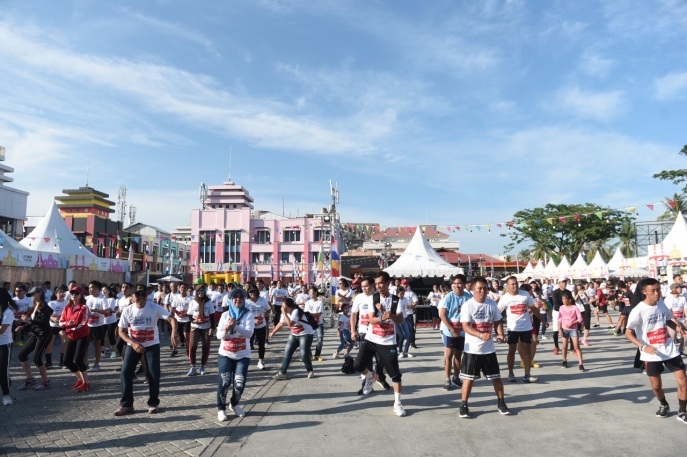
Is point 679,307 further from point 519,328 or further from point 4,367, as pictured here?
point 4,367

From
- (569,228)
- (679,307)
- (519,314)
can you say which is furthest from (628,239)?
(519,314)

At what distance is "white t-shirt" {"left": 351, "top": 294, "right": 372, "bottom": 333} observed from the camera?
700 cm

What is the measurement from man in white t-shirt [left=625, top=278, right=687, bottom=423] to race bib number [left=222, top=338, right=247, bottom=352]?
16.0 ft

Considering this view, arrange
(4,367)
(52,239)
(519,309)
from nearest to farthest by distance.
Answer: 1. (4,367)
2. (519,309)
3. (52,239)

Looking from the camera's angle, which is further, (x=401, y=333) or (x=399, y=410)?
(x=401, y=333)

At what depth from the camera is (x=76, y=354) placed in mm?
7918

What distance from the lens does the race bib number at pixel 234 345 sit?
6.29 metres

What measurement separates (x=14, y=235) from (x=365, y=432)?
4960 centimetres

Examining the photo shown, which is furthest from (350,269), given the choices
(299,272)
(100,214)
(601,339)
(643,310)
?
(643,310)

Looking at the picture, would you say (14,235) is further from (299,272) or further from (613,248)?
(613,248)

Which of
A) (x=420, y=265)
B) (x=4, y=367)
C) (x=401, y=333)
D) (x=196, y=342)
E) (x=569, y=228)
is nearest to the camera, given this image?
(x=4, y=367)

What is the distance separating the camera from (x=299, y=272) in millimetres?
52469

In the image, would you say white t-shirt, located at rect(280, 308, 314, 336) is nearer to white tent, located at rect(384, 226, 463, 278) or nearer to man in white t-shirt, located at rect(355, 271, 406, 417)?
man in white t-shirt, located at rect(355, 271, 406, 417)

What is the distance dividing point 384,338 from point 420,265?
15200 mm
